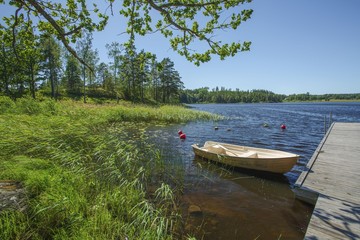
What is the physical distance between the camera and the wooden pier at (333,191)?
4141mm

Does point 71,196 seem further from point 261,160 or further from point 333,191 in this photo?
point 261,160

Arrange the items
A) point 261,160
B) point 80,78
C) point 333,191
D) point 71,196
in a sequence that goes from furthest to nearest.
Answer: point 80,78
point 261,160
point 333,191
point 71,196

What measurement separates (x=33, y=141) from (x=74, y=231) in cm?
456

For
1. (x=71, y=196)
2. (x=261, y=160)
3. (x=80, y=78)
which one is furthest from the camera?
(x=80, y=78)

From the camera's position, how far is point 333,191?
5.78m

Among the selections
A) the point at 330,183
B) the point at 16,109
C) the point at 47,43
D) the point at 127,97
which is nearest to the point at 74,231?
the point at 330,183

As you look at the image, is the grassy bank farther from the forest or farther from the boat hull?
the forest

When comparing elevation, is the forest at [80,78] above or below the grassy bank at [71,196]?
above

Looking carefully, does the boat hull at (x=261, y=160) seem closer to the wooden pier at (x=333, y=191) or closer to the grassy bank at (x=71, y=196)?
the wooden pier at (x=333, y=191)

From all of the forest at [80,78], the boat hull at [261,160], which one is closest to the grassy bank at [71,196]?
the boat hull at [261,160]

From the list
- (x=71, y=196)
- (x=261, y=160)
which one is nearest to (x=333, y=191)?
(x=261, y=160)

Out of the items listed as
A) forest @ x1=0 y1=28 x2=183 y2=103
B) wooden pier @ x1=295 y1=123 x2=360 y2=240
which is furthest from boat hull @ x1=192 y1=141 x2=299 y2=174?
forest @ x1=0 y1=28 x2=183 y2=103

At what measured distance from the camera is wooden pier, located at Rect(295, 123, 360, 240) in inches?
163

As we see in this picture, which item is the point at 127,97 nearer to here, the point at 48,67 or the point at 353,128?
the point at 48,67
